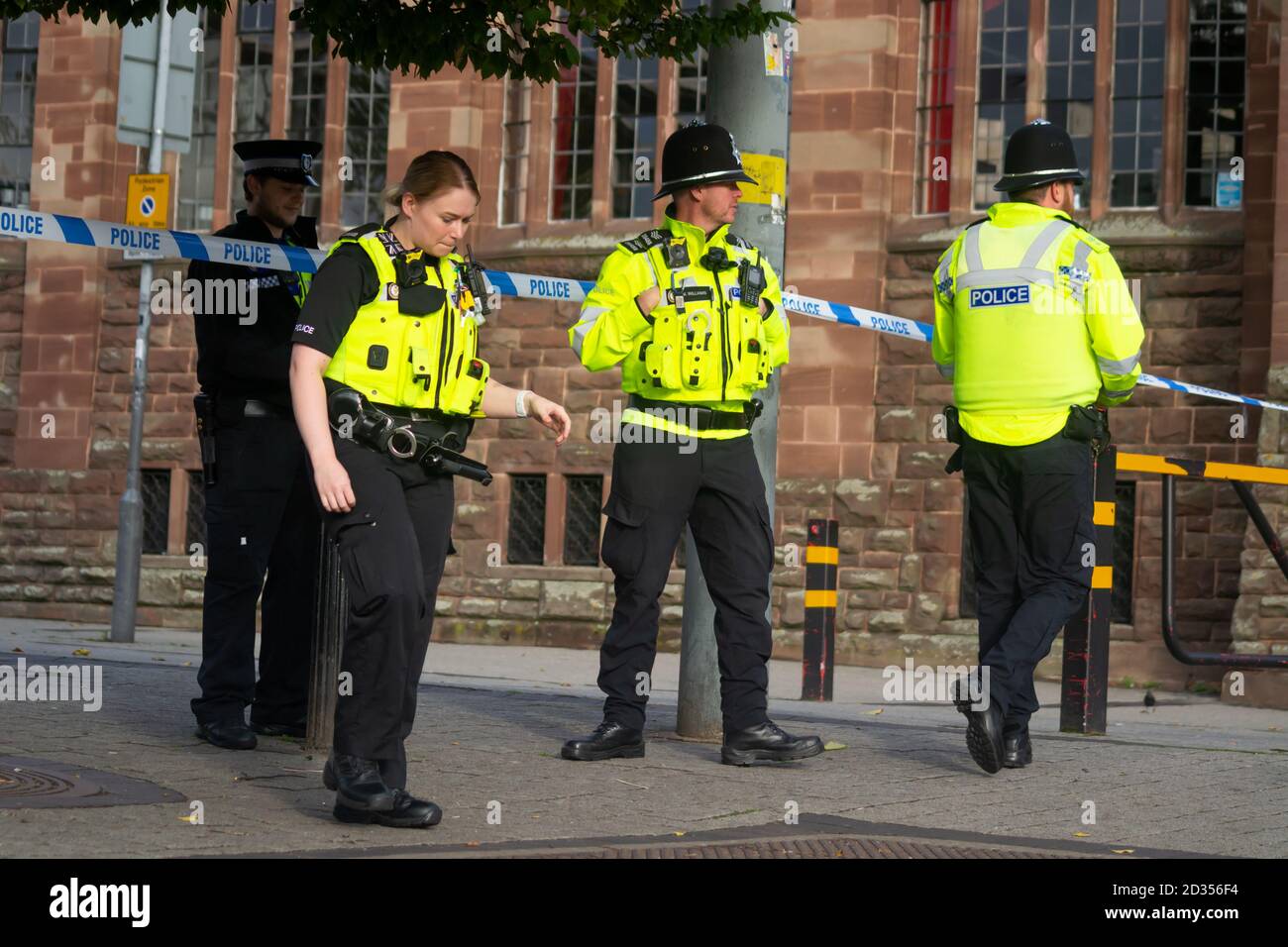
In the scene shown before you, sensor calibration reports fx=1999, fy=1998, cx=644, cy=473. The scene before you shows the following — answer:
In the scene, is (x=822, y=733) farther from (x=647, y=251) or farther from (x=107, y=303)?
(x=107, y=303)

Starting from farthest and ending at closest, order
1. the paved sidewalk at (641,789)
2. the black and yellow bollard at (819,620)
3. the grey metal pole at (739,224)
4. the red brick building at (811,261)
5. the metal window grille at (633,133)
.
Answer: the metal window grille at (633,133)
the red brick building at (811,261)
the black and yellow bollard at (819,620)
the grey metal pole at (739,224)
the paved sidewalk at (641,789)

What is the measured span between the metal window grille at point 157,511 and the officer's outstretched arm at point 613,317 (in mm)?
12917

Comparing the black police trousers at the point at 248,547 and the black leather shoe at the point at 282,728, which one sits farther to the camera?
the black leather shoe at the point at 282,728

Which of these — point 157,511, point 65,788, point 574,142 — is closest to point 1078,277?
point 65,788

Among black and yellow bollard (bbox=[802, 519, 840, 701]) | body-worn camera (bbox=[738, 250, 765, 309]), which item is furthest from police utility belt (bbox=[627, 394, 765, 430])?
black and yellow bollard (bbox=[802, 519, 840, 701])

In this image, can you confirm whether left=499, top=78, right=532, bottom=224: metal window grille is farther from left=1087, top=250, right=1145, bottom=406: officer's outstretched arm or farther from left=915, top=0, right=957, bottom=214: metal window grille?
left=1087, top=250, right=1145, bottom=406: officer's outstretched arm

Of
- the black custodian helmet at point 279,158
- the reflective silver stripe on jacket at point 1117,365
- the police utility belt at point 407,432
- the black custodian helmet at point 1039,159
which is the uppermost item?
the black custodian helmet at point 1039,159

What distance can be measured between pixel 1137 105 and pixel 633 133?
14.8ft

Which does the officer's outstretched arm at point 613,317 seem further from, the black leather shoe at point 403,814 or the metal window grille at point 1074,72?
the metal window grille at point 1074,72

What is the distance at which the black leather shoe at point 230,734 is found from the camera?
7.11 m

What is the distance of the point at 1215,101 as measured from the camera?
15148 millimetres

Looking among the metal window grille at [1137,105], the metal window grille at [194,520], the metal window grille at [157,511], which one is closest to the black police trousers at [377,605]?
the metal window grille at [1137,105]

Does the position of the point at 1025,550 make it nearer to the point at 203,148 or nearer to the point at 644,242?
the point at 644,242

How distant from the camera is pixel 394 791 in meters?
5.54
